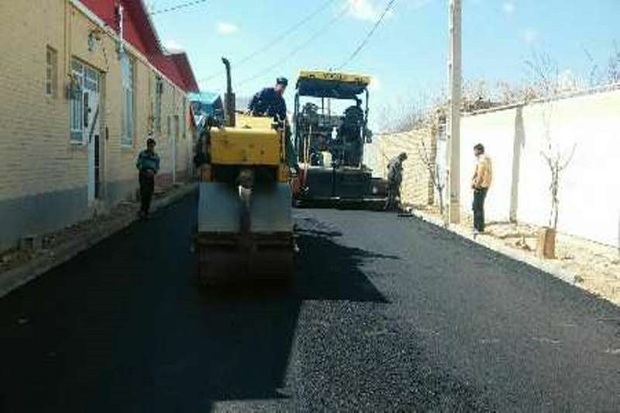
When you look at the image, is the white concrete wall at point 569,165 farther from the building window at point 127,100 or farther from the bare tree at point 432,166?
the building window at point 127,100

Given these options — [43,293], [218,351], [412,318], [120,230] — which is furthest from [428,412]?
[120,230]

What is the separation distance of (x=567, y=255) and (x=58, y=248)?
7.87 m

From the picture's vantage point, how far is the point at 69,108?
613 inches

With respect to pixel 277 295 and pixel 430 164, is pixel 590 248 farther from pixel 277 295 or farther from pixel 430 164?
pixel 430 164

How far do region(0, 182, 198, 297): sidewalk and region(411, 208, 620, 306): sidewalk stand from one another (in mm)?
6887

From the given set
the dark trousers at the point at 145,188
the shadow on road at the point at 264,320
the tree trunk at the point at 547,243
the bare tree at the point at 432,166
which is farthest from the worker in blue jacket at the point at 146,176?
the bare tree at the point at 432,166

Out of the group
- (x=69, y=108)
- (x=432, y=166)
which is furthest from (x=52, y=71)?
(x=432, y=166)

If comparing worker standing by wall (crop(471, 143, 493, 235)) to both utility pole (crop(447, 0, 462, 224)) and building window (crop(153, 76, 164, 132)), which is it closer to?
utility pole (crop(447, 0, 462, 224))

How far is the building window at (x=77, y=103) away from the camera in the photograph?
16.0 metres

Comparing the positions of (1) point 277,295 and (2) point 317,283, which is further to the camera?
(2) point 317,283

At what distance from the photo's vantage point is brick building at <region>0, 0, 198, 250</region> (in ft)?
39.4

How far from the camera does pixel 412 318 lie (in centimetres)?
855

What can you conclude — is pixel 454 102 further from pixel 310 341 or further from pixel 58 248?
pixel 310 341

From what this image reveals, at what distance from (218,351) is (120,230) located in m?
9.40
